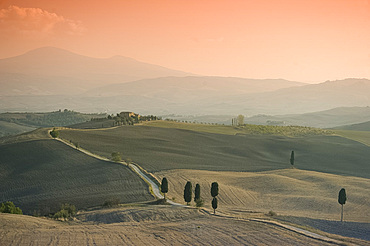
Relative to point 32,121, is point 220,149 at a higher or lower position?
lower

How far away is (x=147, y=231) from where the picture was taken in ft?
115

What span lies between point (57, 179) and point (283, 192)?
30560 mm

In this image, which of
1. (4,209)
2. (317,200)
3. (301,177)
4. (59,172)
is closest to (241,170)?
(301,177)

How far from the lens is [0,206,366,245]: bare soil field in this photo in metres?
31.4

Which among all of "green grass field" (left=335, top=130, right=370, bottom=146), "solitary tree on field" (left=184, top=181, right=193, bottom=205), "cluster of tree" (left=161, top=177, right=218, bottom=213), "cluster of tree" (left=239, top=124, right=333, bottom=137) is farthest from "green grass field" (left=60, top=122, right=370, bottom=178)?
"solitary tree on field" (left=184, top=181, right=193, bottom=205)

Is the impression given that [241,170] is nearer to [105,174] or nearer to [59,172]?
[105,174]

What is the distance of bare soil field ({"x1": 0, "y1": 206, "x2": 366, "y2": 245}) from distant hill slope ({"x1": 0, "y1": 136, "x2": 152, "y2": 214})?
937cm

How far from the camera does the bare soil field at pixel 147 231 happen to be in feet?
103

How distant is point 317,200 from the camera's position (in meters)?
53.9

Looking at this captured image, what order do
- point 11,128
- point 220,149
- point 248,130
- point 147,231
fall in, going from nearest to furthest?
point 147,231 < point 220,149 < point 248,130 < point 11,128

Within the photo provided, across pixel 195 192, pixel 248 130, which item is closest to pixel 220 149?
pixel 248 130

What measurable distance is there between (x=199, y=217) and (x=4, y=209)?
1978cm

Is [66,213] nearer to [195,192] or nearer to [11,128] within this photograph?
[195,192]

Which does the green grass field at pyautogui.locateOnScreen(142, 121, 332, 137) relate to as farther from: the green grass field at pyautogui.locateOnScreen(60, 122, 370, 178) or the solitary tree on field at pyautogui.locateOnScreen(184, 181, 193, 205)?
the solitary tree on field at pyautogui.locateOnScreen(184, 181, 193, 205)
